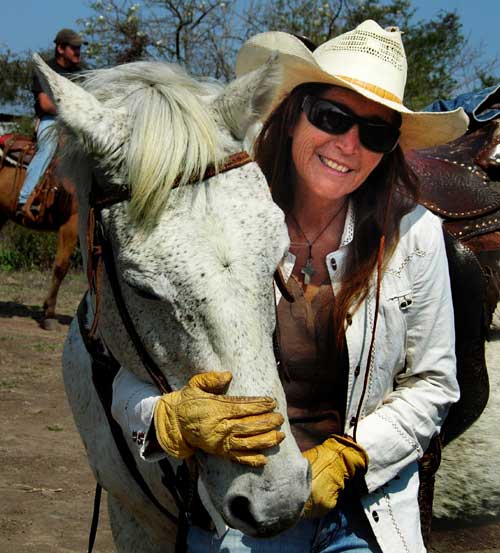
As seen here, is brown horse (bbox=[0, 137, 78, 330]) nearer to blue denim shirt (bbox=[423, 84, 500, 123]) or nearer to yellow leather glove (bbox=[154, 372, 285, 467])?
blue denim shirt (bbox=[423, 84, 500, 123])

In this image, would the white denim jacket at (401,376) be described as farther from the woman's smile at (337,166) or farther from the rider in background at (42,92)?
the rider in background at (42,92)

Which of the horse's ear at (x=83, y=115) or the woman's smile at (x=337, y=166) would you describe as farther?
the woman's smile at (x=337, y=166)

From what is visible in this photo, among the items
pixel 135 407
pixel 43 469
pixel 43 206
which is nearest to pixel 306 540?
pixel 135 407

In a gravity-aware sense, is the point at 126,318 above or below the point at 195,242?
below

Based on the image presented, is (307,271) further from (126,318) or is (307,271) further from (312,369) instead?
(126,318)

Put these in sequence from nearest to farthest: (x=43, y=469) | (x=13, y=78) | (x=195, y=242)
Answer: (x=195, y=242)
(x=43, y=469)
(x=13, y=78)

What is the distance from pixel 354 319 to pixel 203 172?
0.53 metres

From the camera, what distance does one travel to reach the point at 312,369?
2.31 m

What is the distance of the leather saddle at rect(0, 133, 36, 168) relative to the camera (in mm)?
8891

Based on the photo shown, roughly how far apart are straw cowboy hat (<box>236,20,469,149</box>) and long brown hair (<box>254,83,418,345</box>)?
0.06 metres

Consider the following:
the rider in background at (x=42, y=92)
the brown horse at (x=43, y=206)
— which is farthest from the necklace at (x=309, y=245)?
the brown horse at (x=43, y=206)

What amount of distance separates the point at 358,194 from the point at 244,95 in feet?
1.46

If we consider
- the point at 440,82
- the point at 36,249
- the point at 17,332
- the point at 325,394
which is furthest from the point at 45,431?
the point at 440,82

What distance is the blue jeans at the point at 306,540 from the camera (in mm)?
2221
